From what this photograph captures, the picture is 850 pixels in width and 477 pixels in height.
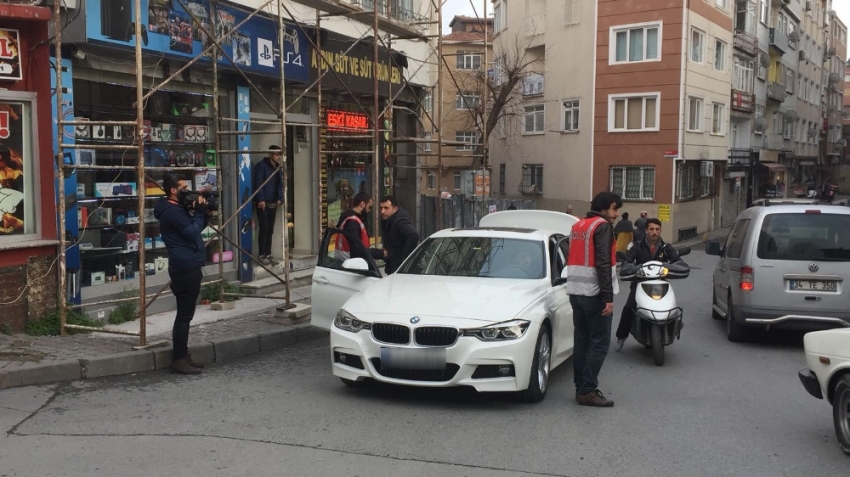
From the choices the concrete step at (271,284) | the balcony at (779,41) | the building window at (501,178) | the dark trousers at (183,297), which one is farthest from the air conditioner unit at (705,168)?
the dark trousers at (183,297)

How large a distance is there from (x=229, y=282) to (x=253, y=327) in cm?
251

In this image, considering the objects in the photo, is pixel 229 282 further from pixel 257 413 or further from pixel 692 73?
pixel 692 73

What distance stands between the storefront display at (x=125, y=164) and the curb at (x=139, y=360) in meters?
1.82

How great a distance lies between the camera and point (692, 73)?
32062mm

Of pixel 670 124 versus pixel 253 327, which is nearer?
pixel 253 327

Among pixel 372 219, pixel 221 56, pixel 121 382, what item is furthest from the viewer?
pixel 372 219

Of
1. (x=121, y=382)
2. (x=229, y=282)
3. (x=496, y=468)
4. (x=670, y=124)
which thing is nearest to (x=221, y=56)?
(x=229, y=282)

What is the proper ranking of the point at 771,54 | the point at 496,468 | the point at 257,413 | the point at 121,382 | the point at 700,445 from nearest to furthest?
the point at 496,468, the point at 700,445, the point at 257,413, the point at 121,382, the point at 771,54

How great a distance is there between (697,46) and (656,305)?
2714 cm

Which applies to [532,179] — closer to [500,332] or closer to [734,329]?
[734,329]

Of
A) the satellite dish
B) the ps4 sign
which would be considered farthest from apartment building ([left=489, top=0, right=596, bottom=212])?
the satellite dish

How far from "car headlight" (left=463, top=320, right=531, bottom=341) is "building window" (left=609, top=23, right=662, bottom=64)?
88.7ft

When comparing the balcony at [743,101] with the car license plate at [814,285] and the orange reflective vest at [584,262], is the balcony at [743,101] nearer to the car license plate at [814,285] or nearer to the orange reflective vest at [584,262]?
the car license plate at [814,285]

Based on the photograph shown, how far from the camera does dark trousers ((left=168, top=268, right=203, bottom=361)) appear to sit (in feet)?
25.5
